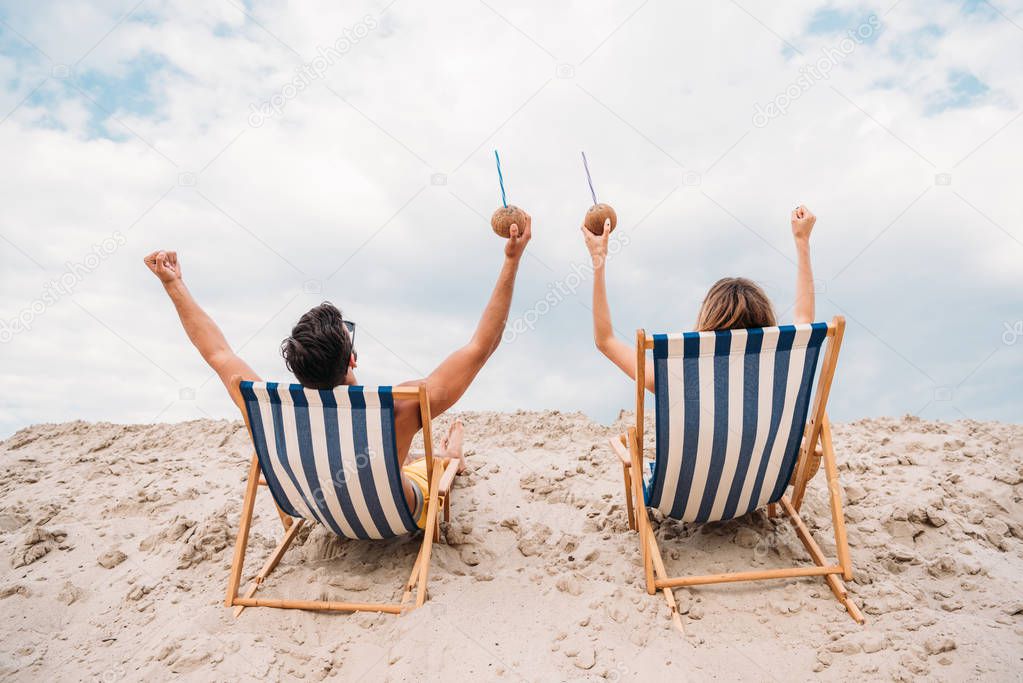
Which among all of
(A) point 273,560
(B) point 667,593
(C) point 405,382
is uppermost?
(C) point 405,382

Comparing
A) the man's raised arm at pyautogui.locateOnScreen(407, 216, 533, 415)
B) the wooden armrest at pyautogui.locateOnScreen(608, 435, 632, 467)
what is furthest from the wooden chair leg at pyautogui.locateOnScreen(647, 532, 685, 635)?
the man's raised arm at pyautogui.locateOnScreen(407, 216, 533, 415)

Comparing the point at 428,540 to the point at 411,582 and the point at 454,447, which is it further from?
the point at 454,447

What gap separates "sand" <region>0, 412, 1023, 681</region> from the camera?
2.59m

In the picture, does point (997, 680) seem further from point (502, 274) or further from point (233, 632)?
point (233, 632)

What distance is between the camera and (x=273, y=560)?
11.5ft

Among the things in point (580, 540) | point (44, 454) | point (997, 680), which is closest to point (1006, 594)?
point (997, 680)

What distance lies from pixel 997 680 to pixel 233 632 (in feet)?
9.80

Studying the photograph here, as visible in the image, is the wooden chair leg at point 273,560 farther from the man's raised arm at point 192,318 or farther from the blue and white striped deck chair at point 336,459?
the man's raised arm at point 192,318

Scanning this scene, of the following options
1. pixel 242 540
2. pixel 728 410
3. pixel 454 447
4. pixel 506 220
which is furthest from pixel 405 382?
pixel 728 410

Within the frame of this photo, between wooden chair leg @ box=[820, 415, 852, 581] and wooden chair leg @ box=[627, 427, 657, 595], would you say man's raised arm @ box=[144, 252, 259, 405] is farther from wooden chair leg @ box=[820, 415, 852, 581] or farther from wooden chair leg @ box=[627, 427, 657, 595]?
wooden chair leg @ box=[820, 415, 852, 581]

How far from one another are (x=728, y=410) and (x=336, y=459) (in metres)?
1.80

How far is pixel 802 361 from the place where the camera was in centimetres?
299

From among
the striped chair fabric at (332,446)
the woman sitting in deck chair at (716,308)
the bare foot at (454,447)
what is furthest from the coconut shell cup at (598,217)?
the bare foot at (454,447)

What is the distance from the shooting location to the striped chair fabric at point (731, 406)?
2.91 metres
